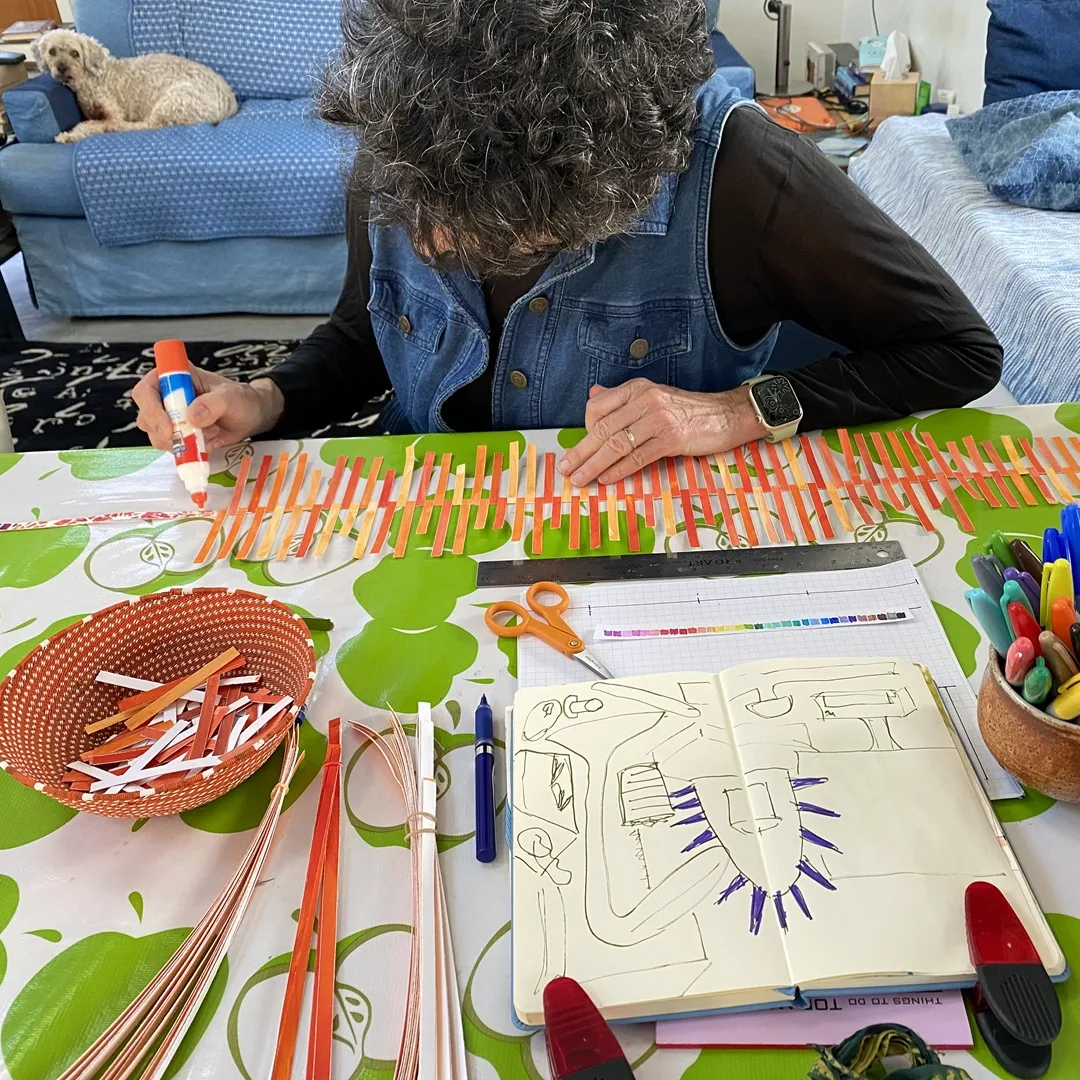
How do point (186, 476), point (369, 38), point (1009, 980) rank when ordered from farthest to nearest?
point (186, 476) < point (369, 38) < point (1009, 980)

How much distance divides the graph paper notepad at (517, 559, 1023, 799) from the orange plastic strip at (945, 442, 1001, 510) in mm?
138

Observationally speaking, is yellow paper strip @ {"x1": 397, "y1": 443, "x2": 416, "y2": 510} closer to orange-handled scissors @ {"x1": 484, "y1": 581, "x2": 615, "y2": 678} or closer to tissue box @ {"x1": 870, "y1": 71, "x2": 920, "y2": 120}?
orange-handled scissors @ {"x1": 484, "y1": 581, "x2": 615, "y2": 678}

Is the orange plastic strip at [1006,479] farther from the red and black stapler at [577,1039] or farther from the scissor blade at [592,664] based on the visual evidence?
the red and black stapler at [577,1039]

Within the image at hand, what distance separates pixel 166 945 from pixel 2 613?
405 millimetres

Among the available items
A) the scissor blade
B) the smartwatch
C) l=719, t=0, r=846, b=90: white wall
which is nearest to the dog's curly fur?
l=719, t=0, r=846, b=90: white wall

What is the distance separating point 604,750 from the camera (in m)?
0.65

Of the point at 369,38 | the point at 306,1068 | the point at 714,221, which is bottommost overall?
the point at 306,1068

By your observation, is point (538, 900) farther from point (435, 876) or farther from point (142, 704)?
point (142, 704)

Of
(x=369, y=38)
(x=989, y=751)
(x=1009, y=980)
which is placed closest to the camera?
(x=1009, y=980)

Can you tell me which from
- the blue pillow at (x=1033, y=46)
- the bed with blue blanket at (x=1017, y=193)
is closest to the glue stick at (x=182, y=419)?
the bed with blue blanket at (x=1017, y=193)

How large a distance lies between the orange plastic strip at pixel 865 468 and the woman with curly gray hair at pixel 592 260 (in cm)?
3

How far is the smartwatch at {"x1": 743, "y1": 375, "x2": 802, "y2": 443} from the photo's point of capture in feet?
3.19

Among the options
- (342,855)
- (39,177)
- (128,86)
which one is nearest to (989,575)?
(342,855)

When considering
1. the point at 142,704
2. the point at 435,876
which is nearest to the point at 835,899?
the point at 435,876
